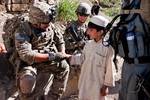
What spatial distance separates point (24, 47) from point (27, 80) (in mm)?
487

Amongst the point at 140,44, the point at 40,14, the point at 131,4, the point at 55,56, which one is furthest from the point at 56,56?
the point at 140,44

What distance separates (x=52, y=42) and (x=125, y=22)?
6.10ft

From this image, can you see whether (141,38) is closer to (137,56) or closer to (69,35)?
(137,56)

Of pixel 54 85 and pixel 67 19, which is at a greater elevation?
pixel 67 19

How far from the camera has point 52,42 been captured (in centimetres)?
620

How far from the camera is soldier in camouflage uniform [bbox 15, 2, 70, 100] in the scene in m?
5.81

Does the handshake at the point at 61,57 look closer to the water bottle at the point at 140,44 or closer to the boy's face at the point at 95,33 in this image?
the boy's face at the point at 95,33

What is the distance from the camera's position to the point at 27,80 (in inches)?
234

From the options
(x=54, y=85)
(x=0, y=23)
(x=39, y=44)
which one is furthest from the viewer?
(x=0, y=23)

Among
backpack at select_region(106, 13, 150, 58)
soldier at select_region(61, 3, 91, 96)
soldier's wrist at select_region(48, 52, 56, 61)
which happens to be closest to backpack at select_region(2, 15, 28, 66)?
soldier's wrist at select_region(48, 52, 56, 61)

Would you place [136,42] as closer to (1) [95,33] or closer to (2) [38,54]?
(1) [95,33]

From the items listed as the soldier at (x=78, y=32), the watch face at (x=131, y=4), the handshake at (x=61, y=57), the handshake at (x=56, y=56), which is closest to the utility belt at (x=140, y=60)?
the watch face at (x=131, y=4)

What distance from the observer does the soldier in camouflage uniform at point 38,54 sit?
5.81m

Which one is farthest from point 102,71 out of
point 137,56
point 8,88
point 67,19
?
point 67,19
